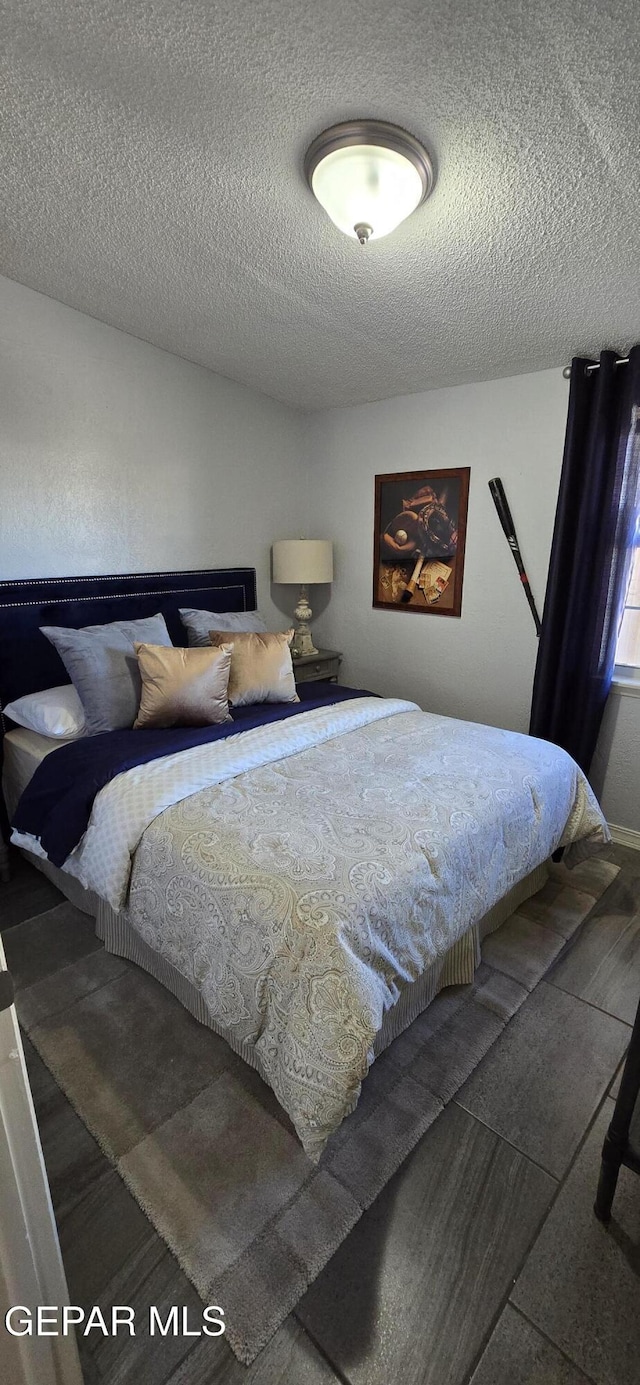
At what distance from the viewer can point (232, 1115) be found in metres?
1.41

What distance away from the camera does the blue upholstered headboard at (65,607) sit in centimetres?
245

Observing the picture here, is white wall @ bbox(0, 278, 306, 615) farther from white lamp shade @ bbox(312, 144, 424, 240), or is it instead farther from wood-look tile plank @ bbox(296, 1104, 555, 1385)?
wood-look tile plank @ bbox(296, 1104, 555, 1385)

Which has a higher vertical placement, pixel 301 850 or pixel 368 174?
pixel 368 174

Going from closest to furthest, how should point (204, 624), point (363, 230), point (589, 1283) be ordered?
point (589, 1283) < point (363, 230) < point (204, 624)

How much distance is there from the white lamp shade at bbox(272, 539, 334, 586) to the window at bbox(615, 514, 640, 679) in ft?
5.52

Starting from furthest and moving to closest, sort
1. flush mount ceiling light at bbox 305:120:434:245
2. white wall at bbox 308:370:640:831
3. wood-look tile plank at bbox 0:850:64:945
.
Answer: white wall at bbox 308:370:640:831 → wood-look tile plank at bbox 0:850:64:945 → flush mount ceiling light at bbox 305:120:434:245

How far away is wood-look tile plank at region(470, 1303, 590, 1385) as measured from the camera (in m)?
0.97

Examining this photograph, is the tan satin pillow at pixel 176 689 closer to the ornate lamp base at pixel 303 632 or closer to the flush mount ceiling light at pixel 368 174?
the ornate lamp base at pixel 303 632

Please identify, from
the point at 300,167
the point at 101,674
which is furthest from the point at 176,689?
the point at 300,167

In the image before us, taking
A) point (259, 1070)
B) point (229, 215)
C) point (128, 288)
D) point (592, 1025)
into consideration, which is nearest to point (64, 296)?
point (128, 288)

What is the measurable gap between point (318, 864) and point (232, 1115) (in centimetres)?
69

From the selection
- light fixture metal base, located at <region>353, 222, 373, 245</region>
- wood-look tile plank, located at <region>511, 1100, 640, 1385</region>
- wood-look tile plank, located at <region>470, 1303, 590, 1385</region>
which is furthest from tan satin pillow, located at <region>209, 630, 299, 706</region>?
wood-look tile plank, located at <region>470, 1303, 590, 1385</region>

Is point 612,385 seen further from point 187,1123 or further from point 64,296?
point 187,1123

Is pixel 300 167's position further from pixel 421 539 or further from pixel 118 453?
pixel 421 539
